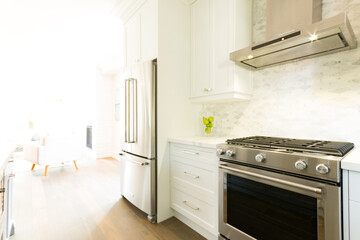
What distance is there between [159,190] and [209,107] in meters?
1.23

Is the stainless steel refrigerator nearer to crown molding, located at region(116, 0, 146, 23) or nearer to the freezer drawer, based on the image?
the freezer drawer

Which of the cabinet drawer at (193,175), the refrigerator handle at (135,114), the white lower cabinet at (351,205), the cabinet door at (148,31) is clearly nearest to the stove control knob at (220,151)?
the cabinet drawer at (193,175)

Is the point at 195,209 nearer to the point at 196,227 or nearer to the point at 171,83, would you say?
the point at 196,227

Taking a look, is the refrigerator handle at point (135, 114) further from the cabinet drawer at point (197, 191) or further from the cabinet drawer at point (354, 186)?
the cabinet drawer at point (354, 186)

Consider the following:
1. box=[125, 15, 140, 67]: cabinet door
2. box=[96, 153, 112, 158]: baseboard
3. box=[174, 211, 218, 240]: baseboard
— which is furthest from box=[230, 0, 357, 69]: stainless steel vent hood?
box=[96, 153, 112, 158]: baseboard

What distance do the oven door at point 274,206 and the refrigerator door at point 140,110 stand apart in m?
0.95

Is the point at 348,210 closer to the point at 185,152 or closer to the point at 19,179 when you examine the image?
the point at 185,152

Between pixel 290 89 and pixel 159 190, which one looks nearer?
pixel 290 89

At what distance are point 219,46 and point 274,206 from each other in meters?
1.61

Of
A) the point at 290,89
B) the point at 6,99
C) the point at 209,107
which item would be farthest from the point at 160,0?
the point at 6,99

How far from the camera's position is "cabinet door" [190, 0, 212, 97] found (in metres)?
2.23

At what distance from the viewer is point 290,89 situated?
187cm

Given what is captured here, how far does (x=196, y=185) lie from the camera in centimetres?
193

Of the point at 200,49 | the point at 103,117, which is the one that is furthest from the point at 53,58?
the point at 200,49
